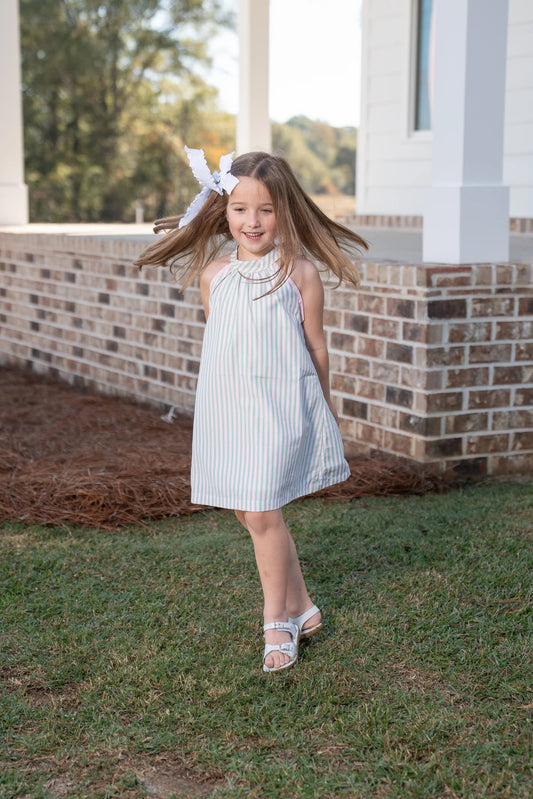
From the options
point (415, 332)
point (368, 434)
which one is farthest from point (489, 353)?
point (368, 434)

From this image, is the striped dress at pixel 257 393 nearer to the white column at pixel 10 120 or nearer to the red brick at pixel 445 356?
the red brick at pixel 445 356

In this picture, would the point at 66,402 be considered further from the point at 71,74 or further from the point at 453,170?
the point at 71,74

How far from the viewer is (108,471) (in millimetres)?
4320

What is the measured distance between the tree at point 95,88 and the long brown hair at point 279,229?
84.5ft

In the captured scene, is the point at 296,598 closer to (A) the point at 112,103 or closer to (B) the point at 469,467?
(B) the point at 469,467

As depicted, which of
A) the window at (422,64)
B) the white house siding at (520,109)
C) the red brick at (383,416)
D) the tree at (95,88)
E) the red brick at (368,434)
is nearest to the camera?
the red brick at (383,416)

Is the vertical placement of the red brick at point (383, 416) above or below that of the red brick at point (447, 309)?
below

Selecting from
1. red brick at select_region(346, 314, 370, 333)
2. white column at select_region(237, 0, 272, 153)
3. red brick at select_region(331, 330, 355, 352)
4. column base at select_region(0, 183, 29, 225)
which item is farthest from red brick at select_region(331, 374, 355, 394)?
column base at select_region(0, 183, 29, 225)

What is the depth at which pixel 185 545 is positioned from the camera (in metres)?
3.53

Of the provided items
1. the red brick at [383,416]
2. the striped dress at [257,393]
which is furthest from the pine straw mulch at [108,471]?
the striped dress at [257,393]

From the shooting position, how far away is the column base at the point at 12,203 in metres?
8.77

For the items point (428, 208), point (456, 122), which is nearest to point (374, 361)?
point (428, 208)

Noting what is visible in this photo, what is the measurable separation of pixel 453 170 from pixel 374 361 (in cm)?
87

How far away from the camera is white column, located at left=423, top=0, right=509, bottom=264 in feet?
13.3
